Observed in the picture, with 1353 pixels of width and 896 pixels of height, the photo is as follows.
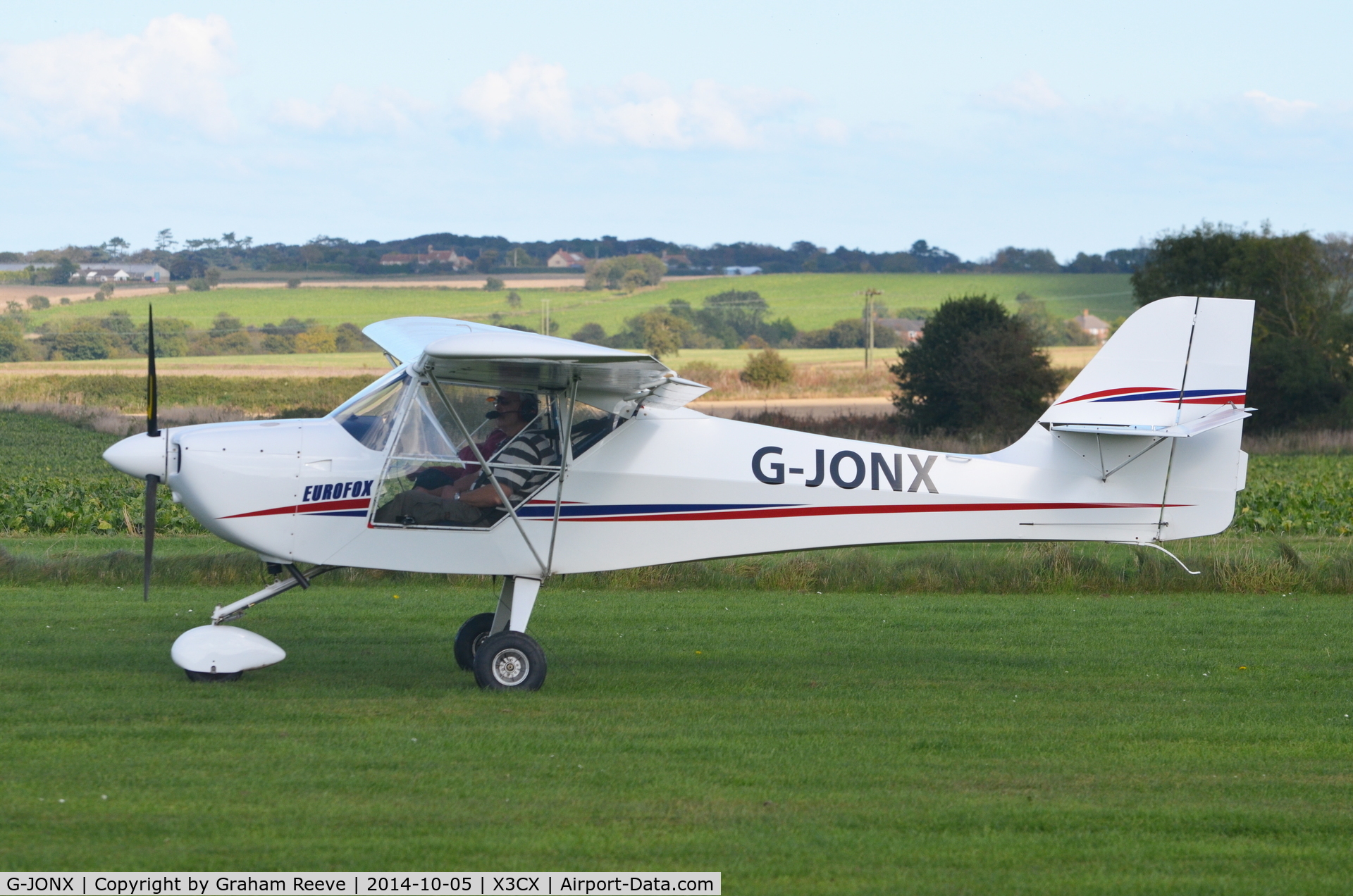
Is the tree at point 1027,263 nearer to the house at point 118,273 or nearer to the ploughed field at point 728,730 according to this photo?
the house at point 118,273

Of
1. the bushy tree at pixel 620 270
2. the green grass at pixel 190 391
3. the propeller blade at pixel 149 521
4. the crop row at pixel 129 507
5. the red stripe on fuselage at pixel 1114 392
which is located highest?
the bushy tree at pixel 620 270

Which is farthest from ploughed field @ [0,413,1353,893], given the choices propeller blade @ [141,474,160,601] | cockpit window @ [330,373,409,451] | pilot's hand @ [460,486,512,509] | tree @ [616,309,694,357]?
tree @ [616,309,694,357]

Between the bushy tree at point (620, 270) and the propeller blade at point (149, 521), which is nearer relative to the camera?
the propeller blade at point (149, 521)

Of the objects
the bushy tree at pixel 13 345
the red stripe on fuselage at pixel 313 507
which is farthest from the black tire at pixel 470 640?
the bushy tree at pixel 13 345

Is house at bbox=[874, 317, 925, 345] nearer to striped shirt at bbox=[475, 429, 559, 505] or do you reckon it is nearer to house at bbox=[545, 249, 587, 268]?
house at bbox=[545, 249, 587, 268]

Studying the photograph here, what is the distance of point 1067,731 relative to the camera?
7.72m

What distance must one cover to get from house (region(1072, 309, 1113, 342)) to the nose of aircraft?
9197cm

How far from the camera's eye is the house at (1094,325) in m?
95.6

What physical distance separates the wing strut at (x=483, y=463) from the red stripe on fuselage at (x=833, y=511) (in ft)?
1.00

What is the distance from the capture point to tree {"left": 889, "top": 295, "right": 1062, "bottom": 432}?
4869 centimetres

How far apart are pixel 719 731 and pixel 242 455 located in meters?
3.77

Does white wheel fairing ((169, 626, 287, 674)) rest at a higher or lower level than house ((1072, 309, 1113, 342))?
lower

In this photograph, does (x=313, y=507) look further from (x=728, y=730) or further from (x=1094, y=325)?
(x=1094, y=325)

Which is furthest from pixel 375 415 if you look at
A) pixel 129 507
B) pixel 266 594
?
pixel 129 507
